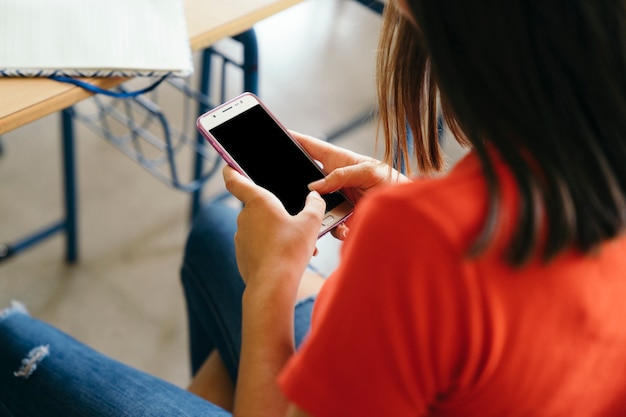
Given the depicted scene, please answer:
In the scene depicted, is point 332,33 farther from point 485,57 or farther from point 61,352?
point 485,57

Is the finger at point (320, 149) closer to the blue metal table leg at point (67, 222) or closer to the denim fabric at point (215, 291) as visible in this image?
the denim fabric at point (215, 291)

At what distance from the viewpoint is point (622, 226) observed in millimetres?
383

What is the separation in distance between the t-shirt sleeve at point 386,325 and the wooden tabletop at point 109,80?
449mm

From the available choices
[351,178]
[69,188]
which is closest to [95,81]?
[351,178]

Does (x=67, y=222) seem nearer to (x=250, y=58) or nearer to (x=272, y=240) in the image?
(x=250, y=58)

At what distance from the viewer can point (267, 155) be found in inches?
29.4

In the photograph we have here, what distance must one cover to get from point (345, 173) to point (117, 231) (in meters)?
0.91

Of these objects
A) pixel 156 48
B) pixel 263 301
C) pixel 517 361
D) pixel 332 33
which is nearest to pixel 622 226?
pixel 517 361

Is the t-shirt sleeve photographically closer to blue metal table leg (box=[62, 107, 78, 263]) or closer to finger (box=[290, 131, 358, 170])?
finger (box=[290, 131, 358, 170])

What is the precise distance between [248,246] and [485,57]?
0.33m

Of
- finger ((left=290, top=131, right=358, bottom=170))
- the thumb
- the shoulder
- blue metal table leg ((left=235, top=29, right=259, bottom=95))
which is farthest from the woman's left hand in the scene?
blue metal table leg ((left=235, top=29, right=259, bottom=95))

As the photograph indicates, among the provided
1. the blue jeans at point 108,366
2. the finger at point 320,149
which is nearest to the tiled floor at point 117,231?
the blue jeans at point 108,366

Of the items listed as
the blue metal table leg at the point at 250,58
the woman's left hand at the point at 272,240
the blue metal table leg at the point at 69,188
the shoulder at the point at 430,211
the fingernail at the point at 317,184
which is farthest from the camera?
A: the blue metal table leg at the point at 69,188

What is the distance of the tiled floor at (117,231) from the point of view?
131cm
